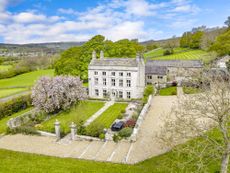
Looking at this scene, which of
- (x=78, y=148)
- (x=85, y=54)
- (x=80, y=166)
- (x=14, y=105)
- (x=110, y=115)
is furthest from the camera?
(x=85, y=54)

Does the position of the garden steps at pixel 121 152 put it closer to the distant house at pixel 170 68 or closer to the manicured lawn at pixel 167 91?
the manicured lawn at pixel 167 91

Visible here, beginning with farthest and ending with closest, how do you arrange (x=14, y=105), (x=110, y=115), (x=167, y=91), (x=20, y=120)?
(x=167, y=91), (x=14, y=105), (x=110, y=115), (x=20, y=120)

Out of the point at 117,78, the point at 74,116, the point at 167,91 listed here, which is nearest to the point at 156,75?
the point at 167,91

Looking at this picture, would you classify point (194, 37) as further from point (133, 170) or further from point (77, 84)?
point (133, 170)

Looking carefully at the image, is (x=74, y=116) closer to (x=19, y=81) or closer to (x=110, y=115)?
(x=110, y=115)

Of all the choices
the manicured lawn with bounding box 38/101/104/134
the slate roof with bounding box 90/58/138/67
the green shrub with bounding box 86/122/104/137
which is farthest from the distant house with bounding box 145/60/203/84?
the green shrub with bounding box 86/122/104/137

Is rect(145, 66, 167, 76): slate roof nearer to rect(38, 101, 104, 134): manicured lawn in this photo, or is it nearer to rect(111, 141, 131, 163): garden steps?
rect(38, 101, 104, 134): manicured lawn
